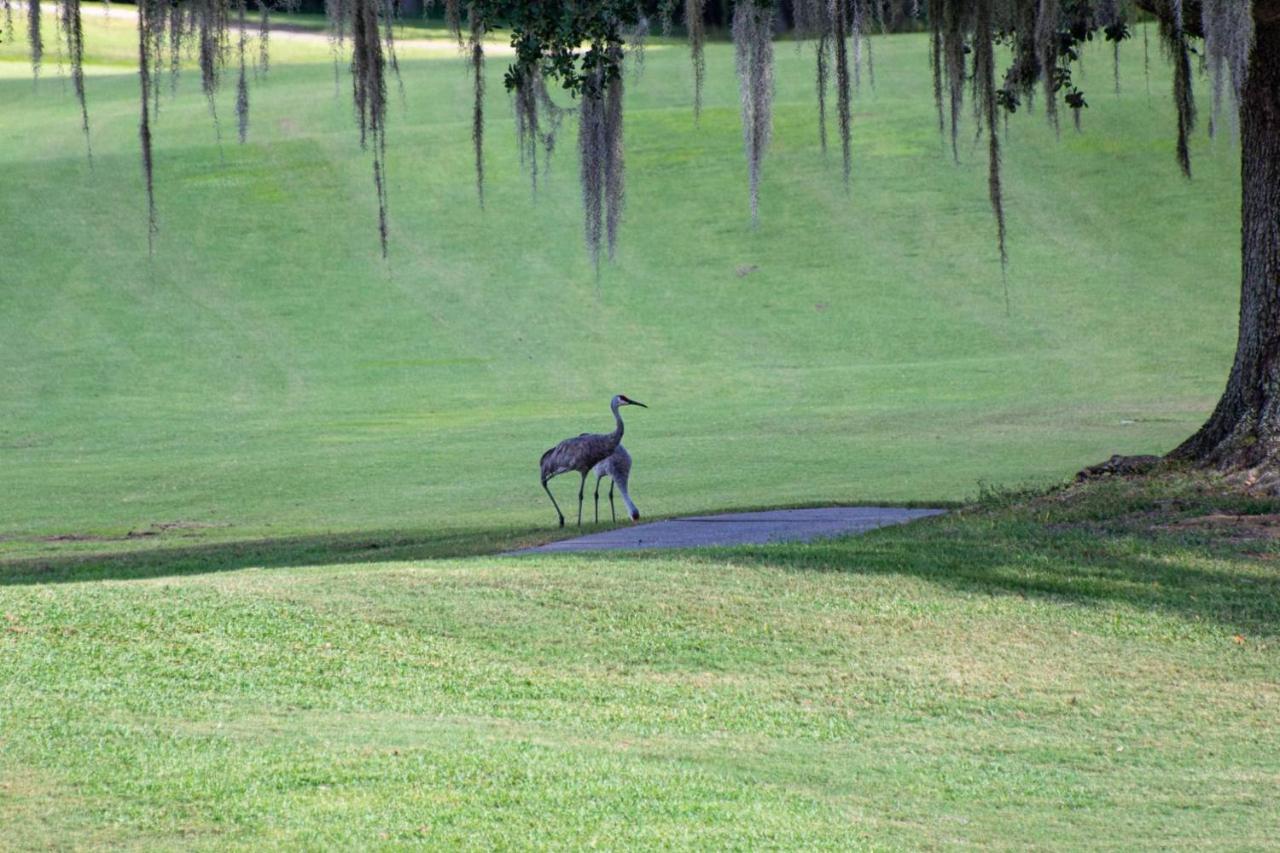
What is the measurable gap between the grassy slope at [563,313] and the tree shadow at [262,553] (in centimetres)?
121

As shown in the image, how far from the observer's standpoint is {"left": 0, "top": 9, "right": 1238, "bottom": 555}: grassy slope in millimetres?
20203

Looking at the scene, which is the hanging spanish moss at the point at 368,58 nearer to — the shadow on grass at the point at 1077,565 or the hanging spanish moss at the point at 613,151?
the hanging spanish moss at the point at 613,151

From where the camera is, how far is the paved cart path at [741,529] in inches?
478

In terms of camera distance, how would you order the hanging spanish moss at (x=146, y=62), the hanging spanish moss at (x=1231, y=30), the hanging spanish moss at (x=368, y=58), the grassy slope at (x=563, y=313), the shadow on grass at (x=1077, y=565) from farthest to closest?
the grassy slope at (x=563, y=313) → the hanging spanish moss at (x=1231, y=30) → the hanging spanish moss at (x=368, y=58) → the hanging spanish moss at (x=146, y=62) → the shadow on grass at (x=1077, y=565)

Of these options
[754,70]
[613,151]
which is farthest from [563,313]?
[754,70]

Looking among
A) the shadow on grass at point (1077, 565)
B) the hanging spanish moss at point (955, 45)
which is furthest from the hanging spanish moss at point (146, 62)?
the hanging spanish moss at point (955, 45)

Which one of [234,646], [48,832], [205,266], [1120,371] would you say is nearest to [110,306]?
[205,266]

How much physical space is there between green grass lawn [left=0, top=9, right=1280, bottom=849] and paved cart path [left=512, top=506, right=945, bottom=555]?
0.78 m

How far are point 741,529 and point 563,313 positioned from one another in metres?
22.9

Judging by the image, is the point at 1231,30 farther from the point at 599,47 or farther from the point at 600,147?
the point at 600,147

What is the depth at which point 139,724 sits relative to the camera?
703 cm

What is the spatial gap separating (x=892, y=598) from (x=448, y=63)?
152 feet

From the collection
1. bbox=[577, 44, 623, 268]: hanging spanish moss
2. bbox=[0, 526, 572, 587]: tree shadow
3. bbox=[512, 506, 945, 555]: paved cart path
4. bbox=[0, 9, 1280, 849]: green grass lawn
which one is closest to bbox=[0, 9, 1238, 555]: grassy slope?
bbox=[0, 9, 1280, 849]: green grass lawn

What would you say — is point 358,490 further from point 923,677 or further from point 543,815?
point 543,815
